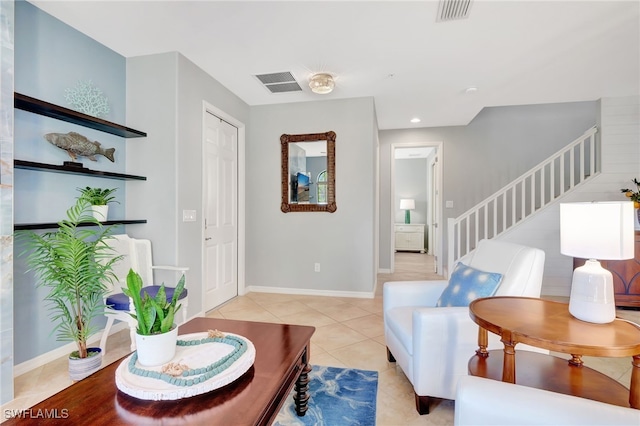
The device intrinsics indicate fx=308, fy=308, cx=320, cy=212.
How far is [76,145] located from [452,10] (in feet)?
9.88

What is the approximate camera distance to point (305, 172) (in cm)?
414

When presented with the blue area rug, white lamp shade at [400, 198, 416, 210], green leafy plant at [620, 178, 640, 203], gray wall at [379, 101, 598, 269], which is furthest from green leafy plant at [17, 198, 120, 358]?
white lamp shade at [400, 198, 416, 210]

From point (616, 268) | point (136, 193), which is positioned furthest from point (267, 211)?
point (616, 268)

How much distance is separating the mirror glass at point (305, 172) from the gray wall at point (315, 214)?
0.33 feet

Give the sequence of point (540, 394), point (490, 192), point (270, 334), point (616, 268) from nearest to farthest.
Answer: point (540, 394), point (270, 334), point (616, 268), point (490, 192)

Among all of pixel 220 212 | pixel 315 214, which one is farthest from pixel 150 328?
pixel 315 214

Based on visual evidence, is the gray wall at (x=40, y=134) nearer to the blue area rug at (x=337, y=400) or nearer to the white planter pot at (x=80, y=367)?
the white planter pot at (x=80, y=367)

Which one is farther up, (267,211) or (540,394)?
(267,211)

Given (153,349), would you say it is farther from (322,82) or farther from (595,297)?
(322,82)

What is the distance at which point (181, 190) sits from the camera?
9.48 ft

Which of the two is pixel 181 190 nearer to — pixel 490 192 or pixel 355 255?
pixel 355 255

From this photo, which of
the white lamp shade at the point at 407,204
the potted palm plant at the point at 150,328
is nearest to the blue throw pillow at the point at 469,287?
the potted palm plant at the point at 150,328

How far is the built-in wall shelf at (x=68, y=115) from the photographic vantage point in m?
2.00

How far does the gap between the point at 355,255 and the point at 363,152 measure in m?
1.33
